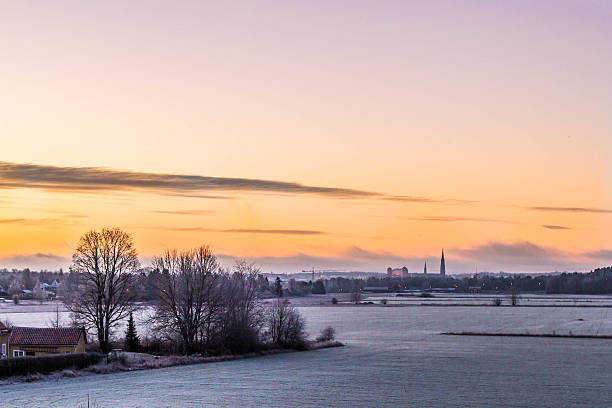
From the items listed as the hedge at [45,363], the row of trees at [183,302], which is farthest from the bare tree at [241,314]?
the hedge at [45,363]

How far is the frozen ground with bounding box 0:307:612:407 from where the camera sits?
1438 inches

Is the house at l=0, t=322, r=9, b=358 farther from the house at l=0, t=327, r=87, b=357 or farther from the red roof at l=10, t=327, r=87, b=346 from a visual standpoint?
the red roof at l=10, t=327, r=87, b=346

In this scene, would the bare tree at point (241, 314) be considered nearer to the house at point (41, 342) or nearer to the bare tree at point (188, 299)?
the bare tree at point (188, 299)

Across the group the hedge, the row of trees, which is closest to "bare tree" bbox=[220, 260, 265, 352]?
the row of trees

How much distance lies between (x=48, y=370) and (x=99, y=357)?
588 centimetres

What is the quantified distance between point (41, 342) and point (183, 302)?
1693 cm

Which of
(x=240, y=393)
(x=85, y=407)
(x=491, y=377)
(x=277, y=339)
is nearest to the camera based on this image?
(x=85, y=407)

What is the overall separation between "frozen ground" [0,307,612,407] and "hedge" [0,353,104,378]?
102 inches

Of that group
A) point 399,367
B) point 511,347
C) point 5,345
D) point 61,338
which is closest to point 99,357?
point 61,338

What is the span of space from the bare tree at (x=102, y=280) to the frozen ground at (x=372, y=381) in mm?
11316

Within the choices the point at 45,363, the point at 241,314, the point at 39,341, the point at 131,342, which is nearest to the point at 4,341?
the point at 39,341

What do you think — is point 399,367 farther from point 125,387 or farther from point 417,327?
point 417,327

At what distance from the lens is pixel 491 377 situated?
46.9m

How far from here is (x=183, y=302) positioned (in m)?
67.4
